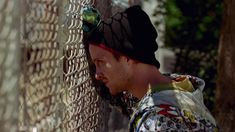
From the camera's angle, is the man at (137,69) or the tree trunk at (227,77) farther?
the tree trunk at (227,77)

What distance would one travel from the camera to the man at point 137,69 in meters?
2.66

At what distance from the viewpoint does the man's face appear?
2.73 metres

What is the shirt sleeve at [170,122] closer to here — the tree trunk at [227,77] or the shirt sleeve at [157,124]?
the shirt sleeve at [157,124]

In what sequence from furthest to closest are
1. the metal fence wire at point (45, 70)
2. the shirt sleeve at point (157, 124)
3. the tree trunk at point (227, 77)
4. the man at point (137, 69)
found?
the tree trunk at point (227, 77)
the man at point (137, 69)
the shirt sleeve at point (157, 124)
the metal fence wire at point (45, 70)

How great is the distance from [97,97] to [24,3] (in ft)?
6.32

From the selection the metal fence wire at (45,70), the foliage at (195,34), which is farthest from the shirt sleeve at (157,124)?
the foliage at (195,34)

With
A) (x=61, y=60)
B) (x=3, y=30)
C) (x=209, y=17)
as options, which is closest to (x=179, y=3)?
(x=209, y=17)

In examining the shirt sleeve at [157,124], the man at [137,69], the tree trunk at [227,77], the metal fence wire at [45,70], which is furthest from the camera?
the tree trunk at [227,77]

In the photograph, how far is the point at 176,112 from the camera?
8.59 feet

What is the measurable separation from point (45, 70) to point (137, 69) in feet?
1.35

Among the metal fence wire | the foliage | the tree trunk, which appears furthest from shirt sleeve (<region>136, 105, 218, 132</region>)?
the foliage

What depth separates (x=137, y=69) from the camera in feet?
9.00

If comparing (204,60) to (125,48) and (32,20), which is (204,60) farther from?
(32,20)

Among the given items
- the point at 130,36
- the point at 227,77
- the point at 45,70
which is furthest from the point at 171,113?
the point at 227,77
